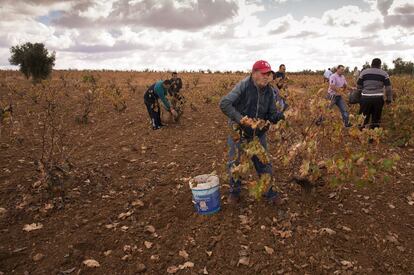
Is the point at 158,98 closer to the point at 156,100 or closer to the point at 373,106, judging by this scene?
the point at 156,100

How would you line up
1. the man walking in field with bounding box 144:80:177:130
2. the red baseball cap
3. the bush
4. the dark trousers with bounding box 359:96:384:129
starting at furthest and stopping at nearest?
the bush, the man walking in field with bounding box 144:80:177:130, the dark trousers with bounding box 359:96:384:129, the red baseball cap

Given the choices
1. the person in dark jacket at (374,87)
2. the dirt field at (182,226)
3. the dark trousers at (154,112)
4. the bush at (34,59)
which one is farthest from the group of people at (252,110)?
the bush at (34,59)

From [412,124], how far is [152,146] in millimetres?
6344

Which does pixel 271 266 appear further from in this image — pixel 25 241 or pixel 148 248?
pixel 25 241

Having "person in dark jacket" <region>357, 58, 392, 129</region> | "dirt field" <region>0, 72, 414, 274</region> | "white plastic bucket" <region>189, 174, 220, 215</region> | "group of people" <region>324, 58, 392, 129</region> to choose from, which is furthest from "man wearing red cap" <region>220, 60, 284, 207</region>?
"person in dark jacket" <region>357, 58, 392, 129</region>

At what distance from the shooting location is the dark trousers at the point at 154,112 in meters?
9.93

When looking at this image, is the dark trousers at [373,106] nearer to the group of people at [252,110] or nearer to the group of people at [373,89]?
the group of people at [373,89]

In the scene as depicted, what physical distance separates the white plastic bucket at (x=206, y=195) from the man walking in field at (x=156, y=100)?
5004 mm

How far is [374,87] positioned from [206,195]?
5.53 m

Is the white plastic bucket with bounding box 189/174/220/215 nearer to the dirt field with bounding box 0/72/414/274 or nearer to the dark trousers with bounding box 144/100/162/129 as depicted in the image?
the dirt field with bounding box 0/72/414/274

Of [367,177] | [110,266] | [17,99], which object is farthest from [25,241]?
[17,99]

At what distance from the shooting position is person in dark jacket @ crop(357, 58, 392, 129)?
810 cm

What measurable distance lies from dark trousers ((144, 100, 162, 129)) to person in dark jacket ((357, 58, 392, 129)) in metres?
5.39

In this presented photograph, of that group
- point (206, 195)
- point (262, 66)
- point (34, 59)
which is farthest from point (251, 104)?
point (34, 59)
